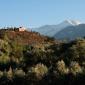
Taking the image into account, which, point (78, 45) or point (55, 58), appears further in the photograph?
point (78, 45)

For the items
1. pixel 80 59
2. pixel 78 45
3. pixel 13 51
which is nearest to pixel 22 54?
pixel 13 51

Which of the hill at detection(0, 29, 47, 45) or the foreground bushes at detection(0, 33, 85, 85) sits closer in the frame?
the foreground bushes at detection(0, 33, 85, 85)

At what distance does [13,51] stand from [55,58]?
13.6m

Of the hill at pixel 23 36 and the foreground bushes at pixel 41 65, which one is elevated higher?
the hill at pixel 23 36

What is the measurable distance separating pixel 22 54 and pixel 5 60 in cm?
629

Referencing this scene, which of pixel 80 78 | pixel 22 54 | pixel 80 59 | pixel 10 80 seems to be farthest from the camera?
pixel 22 54

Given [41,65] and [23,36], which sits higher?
[23,36]

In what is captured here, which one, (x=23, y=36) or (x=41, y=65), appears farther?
(x=23, y=36)

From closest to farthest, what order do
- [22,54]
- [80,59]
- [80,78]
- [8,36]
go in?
[80,78] < [80,59] < [22,54] < [8,36]

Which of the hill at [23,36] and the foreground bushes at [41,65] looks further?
the hill at [23,36]

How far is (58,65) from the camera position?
160ft

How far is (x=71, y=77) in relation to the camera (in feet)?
146

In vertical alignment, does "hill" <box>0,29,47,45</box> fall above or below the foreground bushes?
above

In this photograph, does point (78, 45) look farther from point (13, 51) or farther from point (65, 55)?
point (13, 51)
